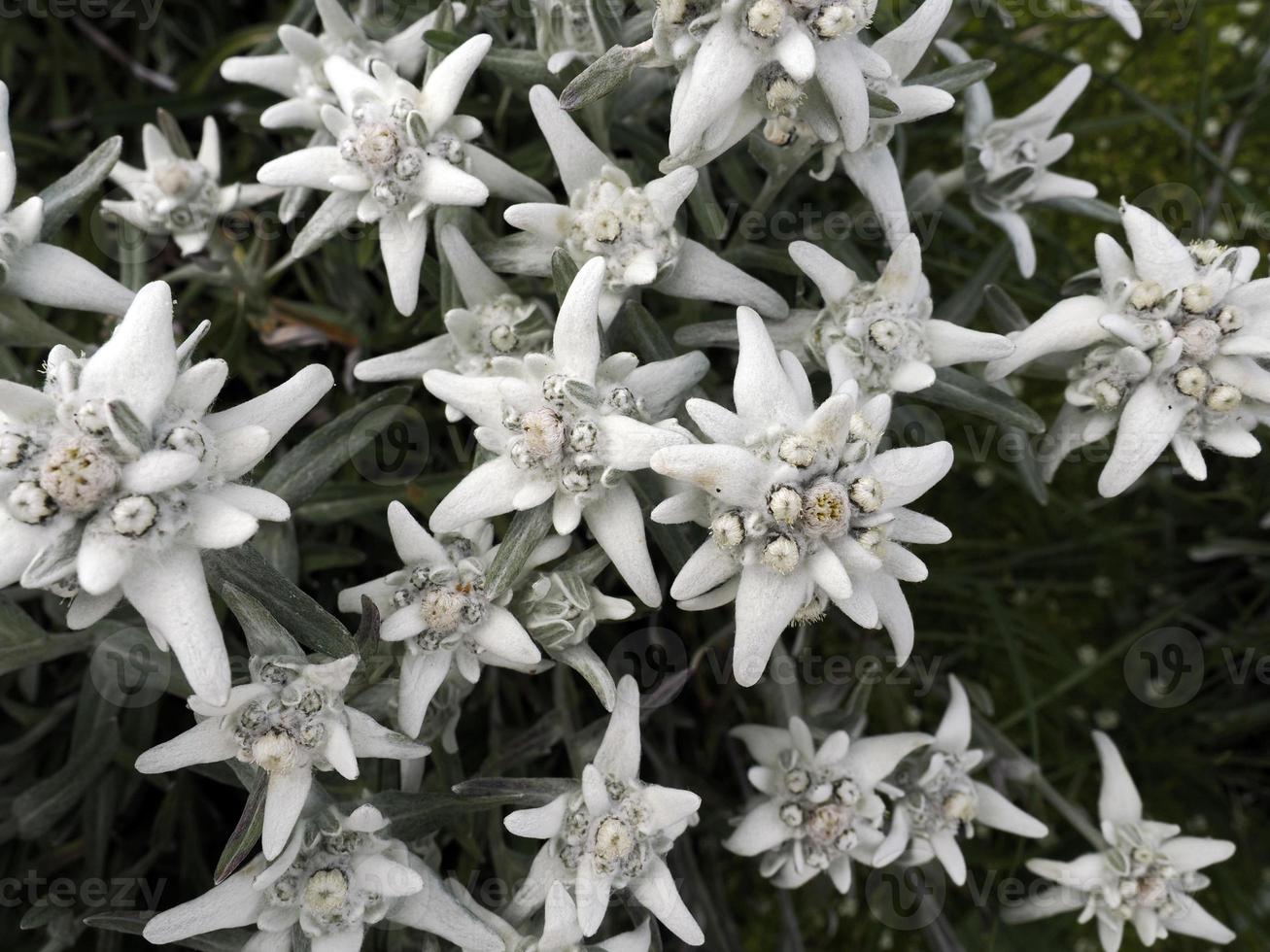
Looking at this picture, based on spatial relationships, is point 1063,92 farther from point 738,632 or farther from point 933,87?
point 738,632

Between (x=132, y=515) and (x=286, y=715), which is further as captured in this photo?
(x=286, y=715)

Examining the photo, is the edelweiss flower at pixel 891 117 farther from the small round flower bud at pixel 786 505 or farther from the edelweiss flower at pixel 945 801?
the edelweiss flower at pixel 945 801

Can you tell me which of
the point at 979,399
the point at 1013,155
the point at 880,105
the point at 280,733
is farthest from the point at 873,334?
the point at 280,733

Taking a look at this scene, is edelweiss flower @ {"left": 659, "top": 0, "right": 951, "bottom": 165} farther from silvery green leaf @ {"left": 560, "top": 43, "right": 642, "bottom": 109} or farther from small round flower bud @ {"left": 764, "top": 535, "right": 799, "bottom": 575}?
small round flower bud @ {"left": 764, "top": 535, "right": 799, "bottom": 575}

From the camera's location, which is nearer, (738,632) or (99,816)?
(738,632)

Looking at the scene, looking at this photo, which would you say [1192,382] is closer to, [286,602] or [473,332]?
[473,332]

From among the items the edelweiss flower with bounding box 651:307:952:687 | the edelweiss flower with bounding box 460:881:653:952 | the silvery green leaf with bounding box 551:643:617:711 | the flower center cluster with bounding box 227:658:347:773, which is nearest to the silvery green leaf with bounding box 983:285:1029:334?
the edelweiss flower with bounding box 651:307:952:687

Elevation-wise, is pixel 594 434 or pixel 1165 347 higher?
pixel 594 434

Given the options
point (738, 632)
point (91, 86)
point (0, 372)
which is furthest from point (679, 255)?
point (91, 86)
